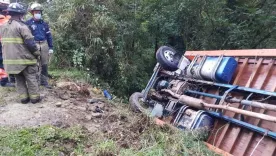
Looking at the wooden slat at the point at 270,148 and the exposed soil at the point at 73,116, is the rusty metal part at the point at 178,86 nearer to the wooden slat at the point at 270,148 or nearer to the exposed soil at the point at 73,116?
the exposed soil at the point at 73,116

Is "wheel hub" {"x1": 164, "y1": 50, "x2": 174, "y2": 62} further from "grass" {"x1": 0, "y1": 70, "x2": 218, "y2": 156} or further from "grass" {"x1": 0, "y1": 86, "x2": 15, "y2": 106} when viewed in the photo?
"grass" {"x1": 0, "y1": 86, "x2": 15, "y2": 106}

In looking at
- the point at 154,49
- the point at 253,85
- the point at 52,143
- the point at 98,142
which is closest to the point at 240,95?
the point at 253,85

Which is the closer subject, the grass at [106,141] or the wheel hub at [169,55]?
the grass at [106,141]

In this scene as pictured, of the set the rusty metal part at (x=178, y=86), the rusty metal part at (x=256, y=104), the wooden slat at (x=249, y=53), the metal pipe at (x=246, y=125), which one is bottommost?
the metal pipe at (x=246, y=125)

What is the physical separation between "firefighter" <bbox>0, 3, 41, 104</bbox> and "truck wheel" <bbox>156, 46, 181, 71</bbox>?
246 cm

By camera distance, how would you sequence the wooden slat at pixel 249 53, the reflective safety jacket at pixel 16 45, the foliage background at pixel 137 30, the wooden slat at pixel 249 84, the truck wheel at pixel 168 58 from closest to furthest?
the wooden slat at pixel 249 84, the wooden slat at pixel 249 53, the reflective safety jacket at pixel 16 45, the truck wheel at pixel 168 58, the foliage background at pixel 137 30

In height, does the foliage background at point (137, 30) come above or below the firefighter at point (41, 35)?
above

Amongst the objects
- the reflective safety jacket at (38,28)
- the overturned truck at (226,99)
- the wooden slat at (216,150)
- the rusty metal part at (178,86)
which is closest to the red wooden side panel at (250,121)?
the overturned truck at (226,99)

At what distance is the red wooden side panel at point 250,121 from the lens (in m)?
3.33

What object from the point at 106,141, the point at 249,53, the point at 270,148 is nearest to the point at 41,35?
the point at 106,141

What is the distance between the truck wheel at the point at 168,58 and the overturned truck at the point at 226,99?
1.7 inches

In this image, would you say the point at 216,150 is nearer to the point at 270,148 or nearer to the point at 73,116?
the point at 270,148

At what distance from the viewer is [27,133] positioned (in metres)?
3.41

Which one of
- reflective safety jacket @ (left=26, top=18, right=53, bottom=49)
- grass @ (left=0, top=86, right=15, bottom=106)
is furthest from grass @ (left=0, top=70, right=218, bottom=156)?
reflective safety jacket @ (left=26, top=18, right=53, bottom=49)
